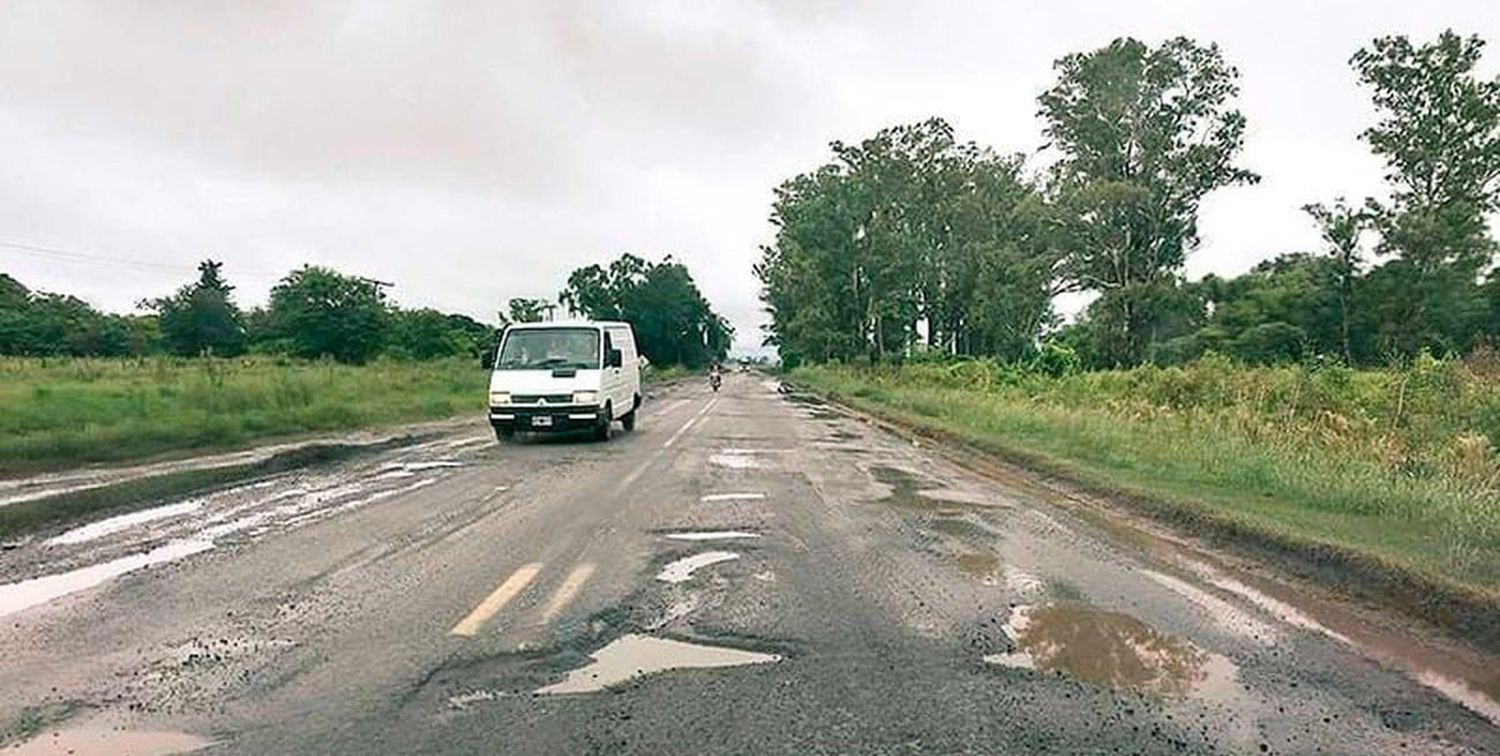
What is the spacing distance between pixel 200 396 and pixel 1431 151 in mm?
43024

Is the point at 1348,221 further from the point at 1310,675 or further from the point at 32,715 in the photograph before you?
the point at 32,715

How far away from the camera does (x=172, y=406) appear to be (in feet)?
76.3

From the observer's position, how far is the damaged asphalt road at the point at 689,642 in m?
4.46

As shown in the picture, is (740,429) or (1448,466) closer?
(1448,466)

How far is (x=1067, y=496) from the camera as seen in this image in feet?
43.4

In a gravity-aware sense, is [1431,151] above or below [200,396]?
above

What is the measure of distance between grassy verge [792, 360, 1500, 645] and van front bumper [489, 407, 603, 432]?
756 cm

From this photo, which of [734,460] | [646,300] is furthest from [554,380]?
[646,300]

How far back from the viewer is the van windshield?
68.8 ft

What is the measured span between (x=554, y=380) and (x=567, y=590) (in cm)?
1382

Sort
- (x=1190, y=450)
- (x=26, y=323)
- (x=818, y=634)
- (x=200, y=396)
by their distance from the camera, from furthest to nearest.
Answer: (x=26, y=323) → (x=200, y=396) → (x=1190, y=450) → (x=818, y=634)

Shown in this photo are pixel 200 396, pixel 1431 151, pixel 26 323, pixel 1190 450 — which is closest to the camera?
pixel 1190 450

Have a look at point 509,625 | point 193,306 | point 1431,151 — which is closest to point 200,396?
point 509,625

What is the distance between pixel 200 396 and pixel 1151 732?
24.5m
